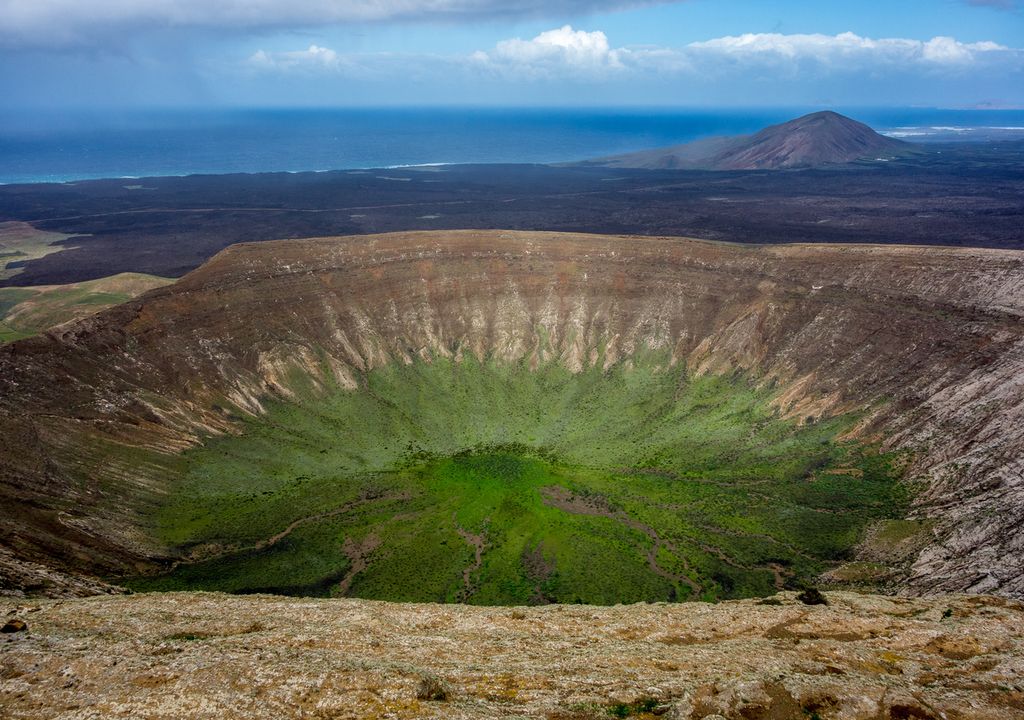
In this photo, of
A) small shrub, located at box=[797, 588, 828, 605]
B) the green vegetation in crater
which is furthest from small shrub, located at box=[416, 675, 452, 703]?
the green vegetation in crater

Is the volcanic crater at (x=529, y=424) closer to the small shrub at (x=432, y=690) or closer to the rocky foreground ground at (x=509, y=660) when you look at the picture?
the rocky foreground ground at (x=509, y=660)

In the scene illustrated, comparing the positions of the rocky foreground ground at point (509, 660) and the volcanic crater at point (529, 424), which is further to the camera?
the volcanic crater at point (529, 424)

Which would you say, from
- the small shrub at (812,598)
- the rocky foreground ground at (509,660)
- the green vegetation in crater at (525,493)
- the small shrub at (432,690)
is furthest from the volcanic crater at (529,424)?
the small shrub at (432,690)

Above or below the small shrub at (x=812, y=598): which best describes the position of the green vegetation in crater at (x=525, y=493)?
below

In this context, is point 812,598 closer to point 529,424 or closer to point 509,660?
point 509,660

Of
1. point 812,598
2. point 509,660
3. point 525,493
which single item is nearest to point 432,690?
point 509,660

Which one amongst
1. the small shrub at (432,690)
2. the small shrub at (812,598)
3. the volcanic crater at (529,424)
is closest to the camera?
the small shrub at (432,690)

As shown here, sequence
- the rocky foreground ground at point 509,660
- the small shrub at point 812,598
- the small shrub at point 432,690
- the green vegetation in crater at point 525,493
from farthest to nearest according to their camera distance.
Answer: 1. the green vegetation in crater at point 525,493
2. the small shrub at point 812,598
3. the small shrub at point 432,690
4. the rocky foreground ground at point 509,660
